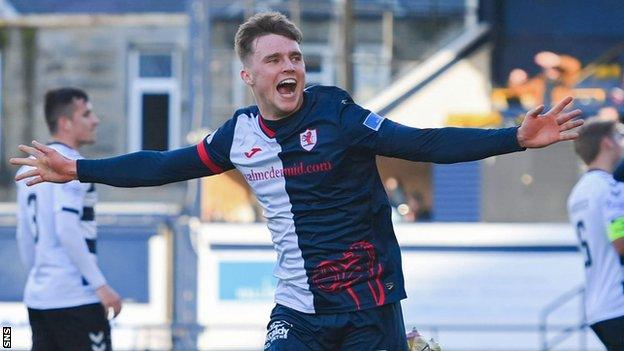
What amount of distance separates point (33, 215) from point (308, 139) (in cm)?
276

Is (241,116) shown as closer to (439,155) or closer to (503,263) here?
(439,155)

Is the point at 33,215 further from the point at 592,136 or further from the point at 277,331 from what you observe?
the point at 592,136

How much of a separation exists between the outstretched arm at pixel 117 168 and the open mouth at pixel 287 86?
1.54ft

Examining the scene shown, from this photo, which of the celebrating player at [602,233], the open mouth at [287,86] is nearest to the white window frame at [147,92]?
the celebrating player at [602,233]

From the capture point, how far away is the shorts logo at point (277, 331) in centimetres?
570

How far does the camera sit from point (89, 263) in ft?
25.6

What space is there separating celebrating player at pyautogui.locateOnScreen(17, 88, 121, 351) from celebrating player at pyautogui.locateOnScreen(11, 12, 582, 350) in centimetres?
186

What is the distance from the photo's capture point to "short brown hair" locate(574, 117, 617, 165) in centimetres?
788

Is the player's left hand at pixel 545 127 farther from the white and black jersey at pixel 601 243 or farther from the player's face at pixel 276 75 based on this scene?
the white and black jersey at pixel 601 243

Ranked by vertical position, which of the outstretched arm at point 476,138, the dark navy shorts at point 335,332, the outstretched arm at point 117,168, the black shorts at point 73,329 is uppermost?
the outstretched arm at point 117,168

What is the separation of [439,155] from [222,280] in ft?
31.4

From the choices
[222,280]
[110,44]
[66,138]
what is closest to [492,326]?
[222,280]

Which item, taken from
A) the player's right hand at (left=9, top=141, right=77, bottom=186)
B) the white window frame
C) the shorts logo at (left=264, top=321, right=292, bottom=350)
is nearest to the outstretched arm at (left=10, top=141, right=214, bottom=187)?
the player's right hand at (left=9, top=141, right=77, bottom=186)

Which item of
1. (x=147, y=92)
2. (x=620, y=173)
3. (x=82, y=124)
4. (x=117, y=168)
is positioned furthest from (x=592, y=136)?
(x=147, y=92)
